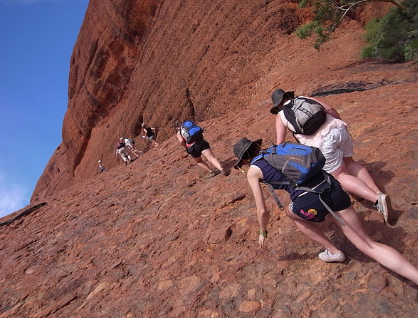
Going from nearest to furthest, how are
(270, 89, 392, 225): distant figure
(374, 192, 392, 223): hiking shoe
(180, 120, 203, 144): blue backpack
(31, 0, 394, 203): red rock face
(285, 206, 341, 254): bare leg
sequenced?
(285, 206, 341, 254): bare leg, (374, 192, 392, 223): hiking shoe, (270, 89, 392, 225): distant figure, (180, 120, 203, 144): blue backpack, (31, 0, 394, 203): red rock face

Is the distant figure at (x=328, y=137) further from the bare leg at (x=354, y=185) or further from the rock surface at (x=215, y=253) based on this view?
the rock surface at (x=215, y=253)

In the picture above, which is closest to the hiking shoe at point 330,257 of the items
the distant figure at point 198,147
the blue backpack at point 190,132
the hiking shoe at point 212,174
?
the distant figure at point 198,147

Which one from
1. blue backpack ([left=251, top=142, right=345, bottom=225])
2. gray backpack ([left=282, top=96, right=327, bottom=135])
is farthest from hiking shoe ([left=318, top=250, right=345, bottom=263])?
gray backpack ([left=282, top=96, right=327, bottom=135])

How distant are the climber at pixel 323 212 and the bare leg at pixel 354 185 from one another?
25.1 inches

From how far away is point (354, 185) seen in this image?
3.50m

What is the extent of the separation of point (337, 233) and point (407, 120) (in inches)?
107

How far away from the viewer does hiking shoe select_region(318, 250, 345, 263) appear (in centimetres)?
313

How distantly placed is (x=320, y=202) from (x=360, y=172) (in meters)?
1.20

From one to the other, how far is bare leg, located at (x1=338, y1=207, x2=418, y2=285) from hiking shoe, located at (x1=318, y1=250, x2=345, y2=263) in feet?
1.27

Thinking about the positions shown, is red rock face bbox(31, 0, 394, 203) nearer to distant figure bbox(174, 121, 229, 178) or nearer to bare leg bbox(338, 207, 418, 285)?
distant figure bbox(174, 121, 229, 178)

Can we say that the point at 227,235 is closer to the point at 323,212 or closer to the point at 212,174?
the point at 323,212

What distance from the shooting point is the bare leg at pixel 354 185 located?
133 inches

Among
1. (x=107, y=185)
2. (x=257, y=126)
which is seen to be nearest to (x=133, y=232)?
(x=257, y=126)

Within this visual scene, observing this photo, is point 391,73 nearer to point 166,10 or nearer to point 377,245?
point 377,245
